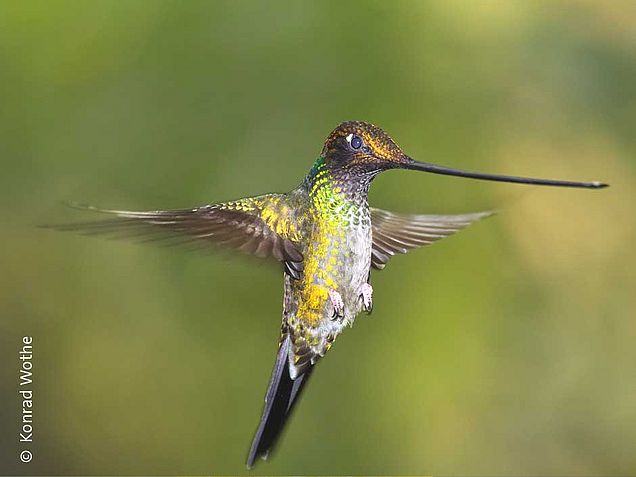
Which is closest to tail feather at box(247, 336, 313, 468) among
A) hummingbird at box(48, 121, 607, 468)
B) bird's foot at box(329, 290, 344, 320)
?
hummingbird at box(48, 121, 607, 468)

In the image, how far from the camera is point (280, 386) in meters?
1.10

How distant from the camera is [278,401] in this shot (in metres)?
1.09

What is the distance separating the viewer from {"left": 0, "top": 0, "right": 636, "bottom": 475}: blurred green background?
82.6 inches

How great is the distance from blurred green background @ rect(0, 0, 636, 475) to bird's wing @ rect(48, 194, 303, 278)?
1.03m

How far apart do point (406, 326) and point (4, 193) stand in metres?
0.99

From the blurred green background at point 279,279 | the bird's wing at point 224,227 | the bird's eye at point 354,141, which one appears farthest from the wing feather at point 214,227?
the blurred green background at point 279,279

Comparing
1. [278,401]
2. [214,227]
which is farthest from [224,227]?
[278,401]

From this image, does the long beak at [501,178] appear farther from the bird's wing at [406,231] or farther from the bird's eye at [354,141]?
the bird's wing at [406,231]

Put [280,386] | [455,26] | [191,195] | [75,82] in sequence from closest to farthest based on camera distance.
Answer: [280,386]
[191,195]
[75,82]
[455,26]

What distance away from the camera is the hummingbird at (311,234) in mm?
843

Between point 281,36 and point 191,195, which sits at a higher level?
point 281,36

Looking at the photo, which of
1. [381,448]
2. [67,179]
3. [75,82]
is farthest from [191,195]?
[381,448]

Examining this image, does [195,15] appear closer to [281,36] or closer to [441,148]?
[281,36]

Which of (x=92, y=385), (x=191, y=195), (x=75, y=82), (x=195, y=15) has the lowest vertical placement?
(x=92, y=385)
